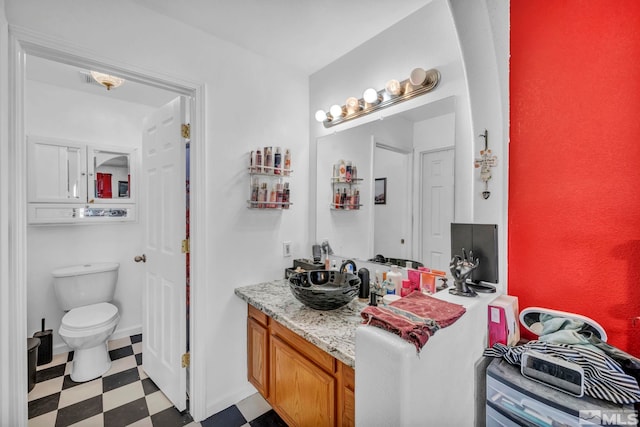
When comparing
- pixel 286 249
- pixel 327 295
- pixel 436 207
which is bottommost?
pixel 327 295

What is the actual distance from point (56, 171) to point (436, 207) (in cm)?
320

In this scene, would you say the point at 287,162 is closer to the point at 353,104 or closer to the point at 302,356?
the point at 353,104

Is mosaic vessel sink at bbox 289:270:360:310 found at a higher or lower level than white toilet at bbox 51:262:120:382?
higher

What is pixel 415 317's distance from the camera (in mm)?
894

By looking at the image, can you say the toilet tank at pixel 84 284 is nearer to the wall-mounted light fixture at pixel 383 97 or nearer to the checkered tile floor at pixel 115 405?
the checkered tile floor at pixel 115 405

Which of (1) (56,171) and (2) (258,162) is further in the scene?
→ (1) (56,171)

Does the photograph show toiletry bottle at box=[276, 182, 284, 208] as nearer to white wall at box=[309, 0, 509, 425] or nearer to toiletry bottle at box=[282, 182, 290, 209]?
toiletry bottle at box=[282, 182, 290, 209]

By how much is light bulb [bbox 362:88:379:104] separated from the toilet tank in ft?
9.08

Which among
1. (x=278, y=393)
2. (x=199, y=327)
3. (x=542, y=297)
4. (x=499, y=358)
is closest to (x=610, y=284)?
(x=542, y=297)

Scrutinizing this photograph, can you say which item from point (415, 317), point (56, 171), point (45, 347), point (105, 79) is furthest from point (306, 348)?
point (56, 171)

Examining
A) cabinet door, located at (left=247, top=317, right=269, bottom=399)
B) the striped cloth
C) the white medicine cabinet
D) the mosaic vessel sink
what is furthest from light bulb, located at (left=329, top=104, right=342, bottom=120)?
the white medicine cabinet

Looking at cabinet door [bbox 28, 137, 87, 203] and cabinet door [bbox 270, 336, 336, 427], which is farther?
cabinet door [bbox 28, 137, 87, 203]

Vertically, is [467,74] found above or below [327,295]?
above

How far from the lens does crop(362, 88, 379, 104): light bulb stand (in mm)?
1752
